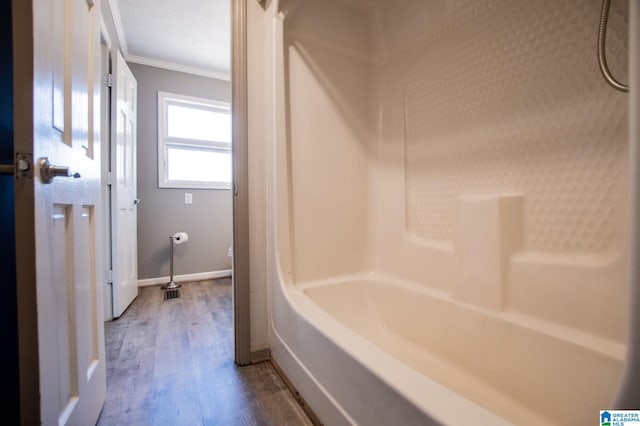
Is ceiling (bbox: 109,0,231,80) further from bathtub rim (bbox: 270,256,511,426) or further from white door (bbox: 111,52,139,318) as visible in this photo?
bathtub rim (bbox: 270,256,511,426)

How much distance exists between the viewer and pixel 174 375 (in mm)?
1279

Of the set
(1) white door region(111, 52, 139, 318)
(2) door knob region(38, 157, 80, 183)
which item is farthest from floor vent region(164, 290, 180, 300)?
(2) door knob region(38, 157, 80, 183)

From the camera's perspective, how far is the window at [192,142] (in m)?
2.87

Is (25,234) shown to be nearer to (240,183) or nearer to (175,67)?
(240,183)

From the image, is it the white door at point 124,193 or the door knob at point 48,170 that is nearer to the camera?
the door knob at point 48,170

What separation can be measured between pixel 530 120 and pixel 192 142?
3.09 meters

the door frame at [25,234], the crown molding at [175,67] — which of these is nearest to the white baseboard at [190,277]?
the crown molding at [175,67]

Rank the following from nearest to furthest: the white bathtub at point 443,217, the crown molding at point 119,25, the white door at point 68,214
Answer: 1. the white door at point 68,214
2. the white bathtub at point 443,217
3. the crown molding at point 119,25

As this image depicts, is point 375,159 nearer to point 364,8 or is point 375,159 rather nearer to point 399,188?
point 399,188

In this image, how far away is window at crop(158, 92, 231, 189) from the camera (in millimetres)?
2873

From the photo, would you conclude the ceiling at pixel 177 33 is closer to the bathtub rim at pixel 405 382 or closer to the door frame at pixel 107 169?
the door frame at pixel 107 169

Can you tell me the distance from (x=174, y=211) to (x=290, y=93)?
224cm

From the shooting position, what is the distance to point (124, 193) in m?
2.19

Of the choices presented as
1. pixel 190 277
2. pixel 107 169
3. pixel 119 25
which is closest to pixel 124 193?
pixel 107 169
